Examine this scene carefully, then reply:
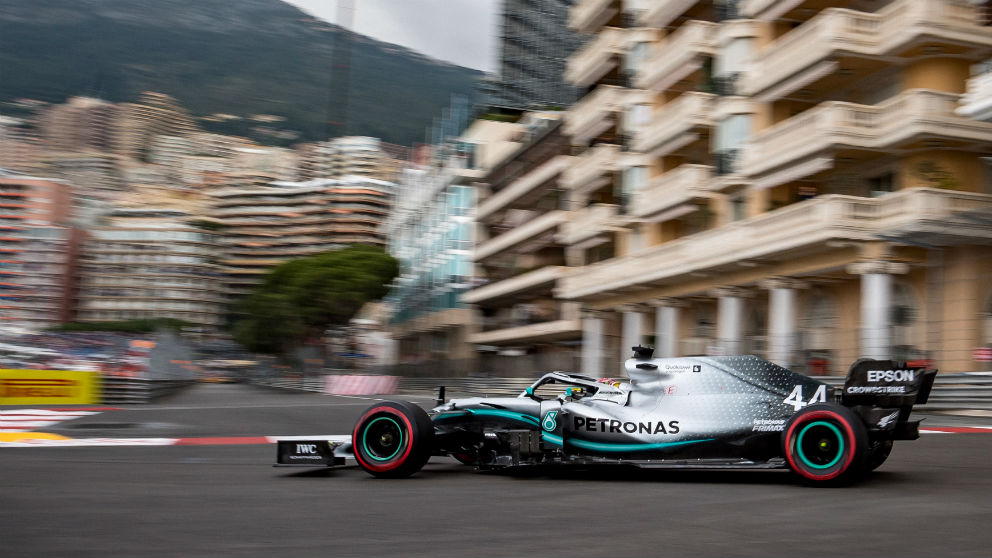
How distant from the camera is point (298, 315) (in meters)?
82.2

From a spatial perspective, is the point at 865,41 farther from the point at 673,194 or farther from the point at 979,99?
the point at 673,194

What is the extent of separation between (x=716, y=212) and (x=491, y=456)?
26970 millimetres

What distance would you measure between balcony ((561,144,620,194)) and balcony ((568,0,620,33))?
5.51 meters

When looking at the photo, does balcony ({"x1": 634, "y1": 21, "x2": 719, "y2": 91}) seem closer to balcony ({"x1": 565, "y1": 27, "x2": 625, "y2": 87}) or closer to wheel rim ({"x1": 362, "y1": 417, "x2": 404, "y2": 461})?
balcony ({"x1": 565, "y1": 27, "x2": 625, "y2": 87})

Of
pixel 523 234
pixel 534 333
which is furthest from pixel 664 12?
pixel 523 234

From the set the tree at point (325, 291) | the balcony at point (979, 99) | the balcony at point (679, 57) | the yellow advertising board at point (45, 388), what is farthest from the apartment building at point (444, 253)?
the balcony at point (979, 99)

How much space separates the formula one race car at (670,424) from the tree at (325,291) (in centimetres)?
7164

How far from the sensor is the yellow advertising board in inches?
1084

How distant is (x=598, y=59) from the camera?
150 ft

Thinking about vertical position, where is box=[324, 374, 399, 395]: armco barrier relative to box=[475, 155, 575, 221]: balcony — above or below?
below

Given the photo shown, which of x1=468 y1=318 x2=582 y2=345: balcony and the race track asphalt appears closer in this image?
the race track asphalt

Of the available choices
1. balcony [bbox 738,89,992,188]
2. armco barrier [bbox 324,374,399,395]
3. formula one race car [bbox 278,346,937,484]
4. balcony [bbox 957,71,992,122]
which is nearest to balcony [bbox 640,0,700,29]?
balcony [bbox 738,89,992,188]

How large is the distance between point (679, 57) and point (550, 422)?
29897 mm

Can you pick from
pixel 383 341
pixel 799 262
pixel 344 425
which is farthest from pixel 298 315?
pixel 344 425
